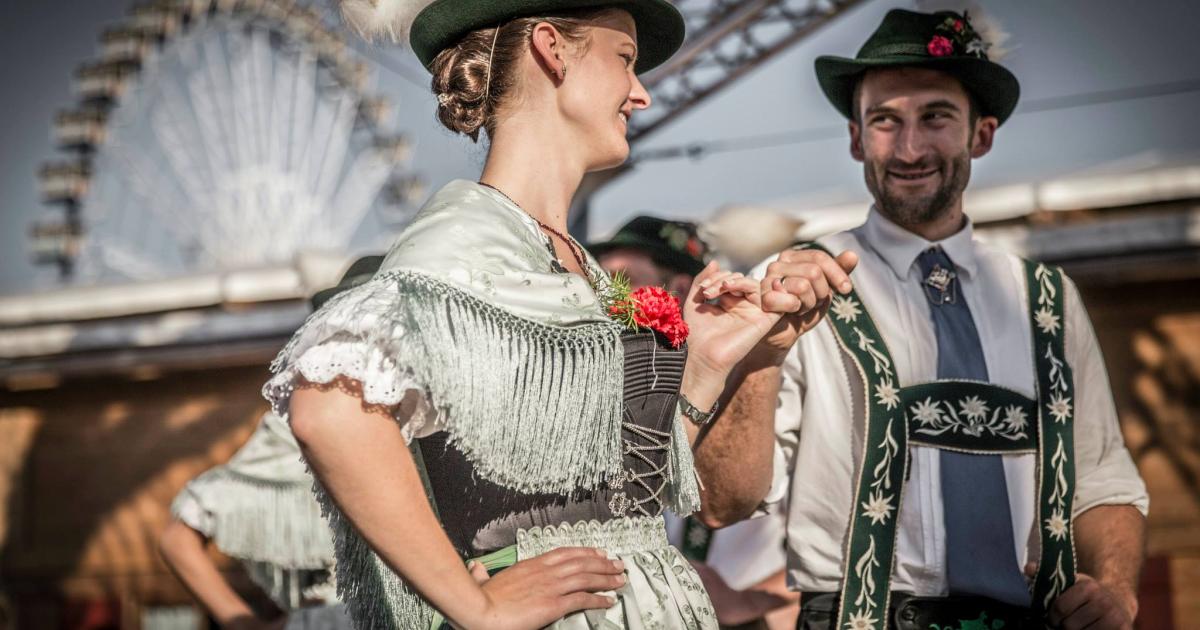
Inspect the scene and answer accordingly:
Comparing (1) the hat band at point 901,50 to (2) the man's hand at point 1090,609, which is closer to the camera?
(2) the man's hand at point 1090,609

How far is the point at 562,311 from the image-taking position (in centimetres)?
158

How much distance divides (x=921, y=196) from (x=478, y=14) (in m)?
1.17

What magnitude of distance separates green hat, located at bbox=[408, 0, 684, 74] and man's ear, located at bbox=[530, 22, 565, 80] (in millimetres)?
30

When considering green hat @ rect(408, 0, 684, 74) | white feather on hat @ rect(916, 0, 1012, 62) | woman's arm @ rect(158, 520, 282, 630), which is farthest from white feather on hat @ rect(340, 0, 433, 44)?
woman's arm @ rect(158, 520, 282, 630)

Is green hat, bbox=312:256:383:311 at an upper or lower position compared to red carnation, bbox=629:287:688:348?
upper

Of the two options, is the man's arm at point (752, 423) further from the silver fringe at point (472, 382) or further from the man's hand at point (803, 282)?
the silver fringe at point (472, 382)

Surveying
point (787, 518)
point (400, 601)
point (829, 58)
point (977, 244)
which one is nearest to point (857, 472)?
point (787, 518)

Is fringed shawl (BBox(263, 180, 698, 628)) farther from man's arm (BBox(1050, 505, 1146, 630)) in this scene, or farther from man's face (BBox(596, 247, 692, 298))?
man's face (BBox(596, 247, 692, 298))

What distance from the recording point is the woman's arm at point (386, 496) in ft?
4.57

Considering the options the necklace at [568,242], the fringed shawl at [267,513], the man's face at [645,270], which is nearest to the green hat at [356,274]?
the fringed shawl at [267,513]

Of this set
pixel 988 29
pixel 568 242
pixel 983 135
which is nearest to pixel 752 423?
pixel 568 242

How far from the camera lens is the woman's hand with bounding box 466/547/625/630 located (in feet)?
4.79

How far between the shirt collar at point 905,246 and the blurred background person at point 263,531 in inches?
50.0

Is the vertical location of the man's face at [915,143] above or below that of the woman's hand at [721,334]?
above
